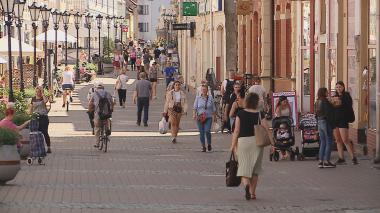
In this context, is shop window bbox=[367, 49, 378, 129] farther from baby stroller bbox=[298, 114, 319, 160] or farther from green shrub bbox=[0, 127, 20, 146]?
green shrub bbox=[0, 127, 20, 146]

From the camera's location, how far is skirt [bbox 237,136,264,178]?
17.0 meters

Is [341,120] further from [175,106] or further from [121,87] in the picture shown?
[121,87]

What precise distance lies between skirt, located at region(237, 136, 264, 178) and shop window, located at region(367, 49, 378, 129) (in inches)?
324

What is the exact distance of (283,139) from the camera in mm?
24250

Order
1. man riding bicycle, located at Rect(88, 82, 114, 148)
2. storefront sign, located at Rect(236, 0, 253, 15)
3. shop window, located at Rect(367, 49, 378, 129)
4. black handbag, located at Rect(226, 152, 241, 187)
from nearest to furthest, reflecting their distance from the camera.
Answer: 1. black handbag, located at Rect(226, 152, 241, 187)
2. shop window, located at Rect(367, 49, 378, 129)
3. man riding bicycle, located at Rect(88, 82, 114, 148)
4. storefront sign, located at Rect(236, 0, 253, 15)

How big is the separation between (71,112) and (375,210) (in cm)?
2938

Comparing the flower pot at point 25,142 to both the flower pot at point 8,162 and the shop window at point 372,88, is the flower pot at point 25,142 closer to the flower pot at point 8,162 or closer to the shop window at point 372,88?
the flower pot at point 8,162

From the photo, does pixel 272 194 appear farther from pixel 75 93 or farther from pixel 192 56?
pixel 192 56

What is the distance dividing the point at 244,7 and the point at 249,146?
26.7m

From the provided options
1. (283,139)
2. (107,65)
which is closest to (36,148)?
(283,139)

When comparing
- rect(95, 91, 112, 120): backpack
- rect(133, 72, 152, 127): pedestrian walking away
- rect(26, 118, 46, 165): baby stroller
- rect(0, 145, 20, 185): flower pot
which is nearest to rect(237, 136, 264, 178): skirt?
rect(0, 145, 20, 185): flower pot

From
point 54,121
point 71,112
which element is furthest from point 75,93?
point 54,121

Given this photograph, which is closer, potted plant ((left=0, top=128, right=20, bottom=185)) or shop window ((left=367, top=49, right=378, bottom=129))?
potted plant ((left=0, top=128, right=20, bottom=185))

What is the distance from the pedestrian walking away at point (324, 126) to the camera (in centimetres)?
2234
